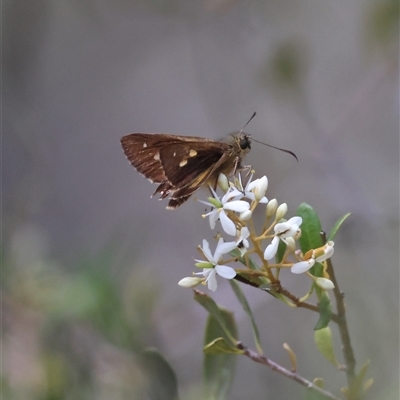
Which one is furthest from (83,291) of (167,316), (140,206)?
(140,206)

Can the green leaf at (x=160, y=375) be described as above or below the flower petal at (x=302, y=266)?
below

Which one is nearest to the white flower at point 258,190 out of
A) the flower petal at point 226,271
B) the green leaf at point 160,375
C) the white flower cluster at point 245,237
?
the white flower cluster at point 245,237

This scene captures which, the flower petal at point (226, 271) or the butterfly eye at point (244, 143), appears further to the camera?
the butterfly eye at point (244, 143)

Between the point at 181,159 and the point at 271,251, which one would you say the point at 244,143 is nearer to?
the point at 181,159

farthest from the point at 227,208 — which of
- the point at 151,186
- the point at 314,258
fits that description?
the point at 151,186

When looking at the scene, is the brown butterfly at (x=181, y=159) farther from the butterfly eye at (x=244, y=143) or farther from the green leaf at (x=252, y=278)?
the green leaf at (x=252, y=278)

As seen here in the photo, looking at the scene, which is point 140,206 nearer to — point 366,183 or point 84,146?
point 84,146
